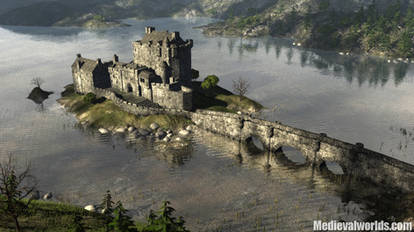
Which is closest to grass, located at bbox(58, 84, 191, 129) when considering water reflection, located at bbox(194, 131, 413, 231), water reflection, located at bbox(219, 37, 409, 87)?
water reflection, located at bbox(194, 131, 413, 231)

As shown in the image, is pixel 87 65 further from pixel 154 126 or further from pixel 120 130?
pixel 154 126

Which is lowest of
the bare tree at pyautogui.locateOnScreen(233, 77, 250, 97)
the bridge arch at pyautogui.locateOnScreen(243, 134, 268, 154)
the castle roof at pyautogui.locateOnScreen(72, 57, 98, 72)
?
the bridge arch at pyautogui.locateOnScreen(243, 134, 268, 154)

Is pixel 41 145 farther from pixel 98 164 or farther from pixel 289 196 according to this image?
pixel 289 196

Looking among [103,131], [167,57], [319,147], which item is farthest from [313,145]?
[103,131]

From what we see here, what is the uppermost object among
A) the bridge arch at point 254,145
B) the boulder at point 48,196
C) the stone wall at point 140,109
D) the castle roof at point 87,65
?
the castle roof at point 87,65

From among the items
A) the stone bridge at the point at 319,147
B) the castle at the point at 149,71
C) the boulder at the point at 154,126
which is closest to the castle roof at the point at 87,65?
the castle at the point at 149,71

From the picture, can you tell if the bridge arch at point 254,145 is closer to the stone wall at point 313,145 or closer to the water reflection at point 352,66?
the stone wall at point 313,145

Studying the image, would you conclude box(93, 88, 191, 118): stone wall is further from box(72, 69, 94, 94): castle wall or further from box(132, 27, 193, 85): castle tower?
box(132, 27, 193, 85): castle tower
